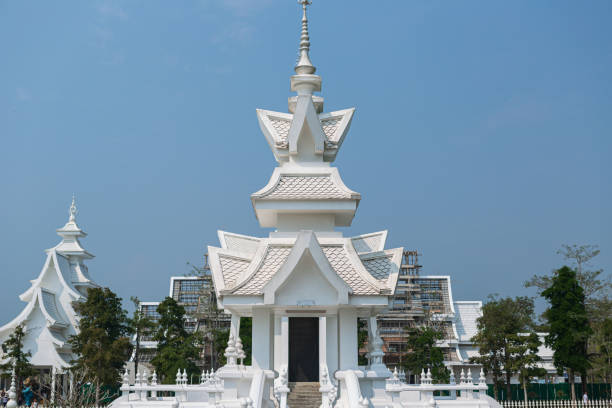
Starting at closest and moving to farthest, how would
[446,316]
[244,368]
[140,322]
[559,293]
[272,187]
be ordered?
[244,368] → [272,187] → [559,293] → [140,322] → [446,316]

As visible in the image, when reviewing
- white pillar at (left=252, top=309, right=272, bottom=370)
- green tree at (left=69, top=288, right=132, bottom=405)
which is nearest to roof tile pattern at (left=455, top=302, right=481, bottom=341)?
green tree at (left=69, top=288, right=132, bottom=405)

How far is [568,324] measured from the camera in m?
33.9

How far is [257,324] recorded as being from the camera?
19.6 meters

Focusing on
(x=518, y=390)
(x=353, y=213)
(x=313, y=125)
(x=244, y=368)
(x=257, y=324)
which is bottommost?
(x=518, y=390)

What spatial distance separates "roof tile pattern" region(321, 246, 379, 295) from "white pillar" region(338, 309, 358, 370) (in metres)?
0.92

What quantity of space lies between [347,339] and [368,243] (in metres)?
4.32

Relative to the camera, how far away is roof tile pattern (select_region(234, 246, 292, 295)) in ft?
61.8

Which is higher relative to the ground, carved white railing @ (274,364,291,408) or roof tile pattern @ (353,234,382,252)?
roof tile pattern @ (353,234,382,252)

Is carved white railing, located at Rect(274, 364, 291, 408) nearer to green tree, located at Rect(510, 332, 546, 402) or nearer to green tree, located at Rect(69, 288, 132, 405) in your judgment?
green tree, located at Rect(69, 288, 132, 405)

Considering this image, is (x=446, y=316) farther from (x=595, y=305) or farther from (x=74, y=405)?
(x=74, y=405)

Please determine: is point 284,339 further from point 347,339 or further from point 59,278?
point 59,278

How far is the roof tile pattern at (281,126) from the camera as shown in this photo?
904 inches

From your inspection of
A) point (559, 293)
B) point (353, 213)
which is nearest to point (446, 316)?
point (559, 293)

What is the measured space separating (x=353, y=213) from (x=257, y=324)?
465cm
